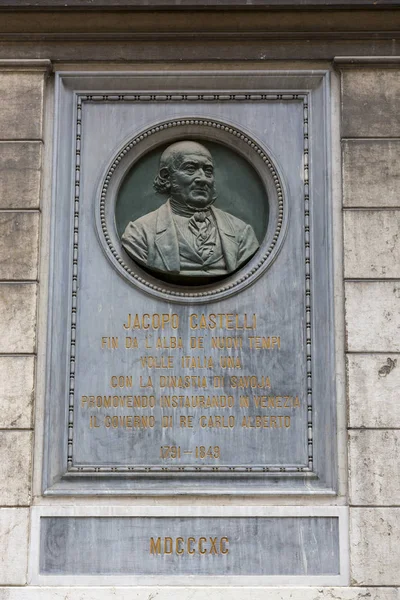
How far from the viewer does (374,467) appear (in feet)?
35.7

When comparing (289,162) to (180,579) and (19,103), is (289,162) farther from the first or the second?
(180,579)

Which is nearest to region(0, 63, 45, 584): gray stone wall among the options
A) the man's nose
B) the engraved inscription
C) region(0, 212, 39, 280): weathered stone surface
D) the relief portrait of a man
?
region(0, 212, 39, 280): weathered stone surface

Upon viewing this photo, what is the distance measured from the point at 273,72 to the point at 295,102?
439 millimetres

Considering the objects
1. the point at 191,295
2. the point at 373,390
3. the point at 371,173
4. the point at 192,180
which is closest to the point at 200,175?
the point at 192,180

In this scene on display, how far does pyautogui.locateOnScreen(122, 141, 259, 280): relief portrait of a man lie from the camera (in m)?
11.6

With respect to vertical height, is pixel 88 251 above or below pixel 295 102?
below

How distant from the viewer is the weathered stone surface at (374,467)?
35.5 feet

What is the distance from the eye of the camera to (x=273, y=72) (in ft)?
39.0

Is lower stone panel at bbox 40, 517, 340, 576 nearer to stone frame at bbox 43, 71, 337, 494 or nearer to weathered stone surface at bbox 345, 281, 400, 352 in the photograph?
stone frame at bbox 43, 71, 337, 494

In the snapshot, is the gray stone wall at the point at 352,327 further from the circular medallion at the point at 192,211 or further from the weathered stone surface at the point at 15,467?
the circular medallion at the point at 192,211

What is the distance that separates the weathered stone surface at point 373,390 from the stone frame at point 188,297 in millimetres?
259

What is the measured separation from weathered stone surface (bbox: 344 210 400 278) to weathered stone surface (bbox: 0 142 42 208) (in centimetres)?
359

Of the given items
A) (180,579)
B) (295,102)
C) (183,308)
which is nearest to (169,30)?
(295,102)

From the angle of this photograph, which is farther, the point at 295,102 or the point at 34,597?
the point at 295,102
